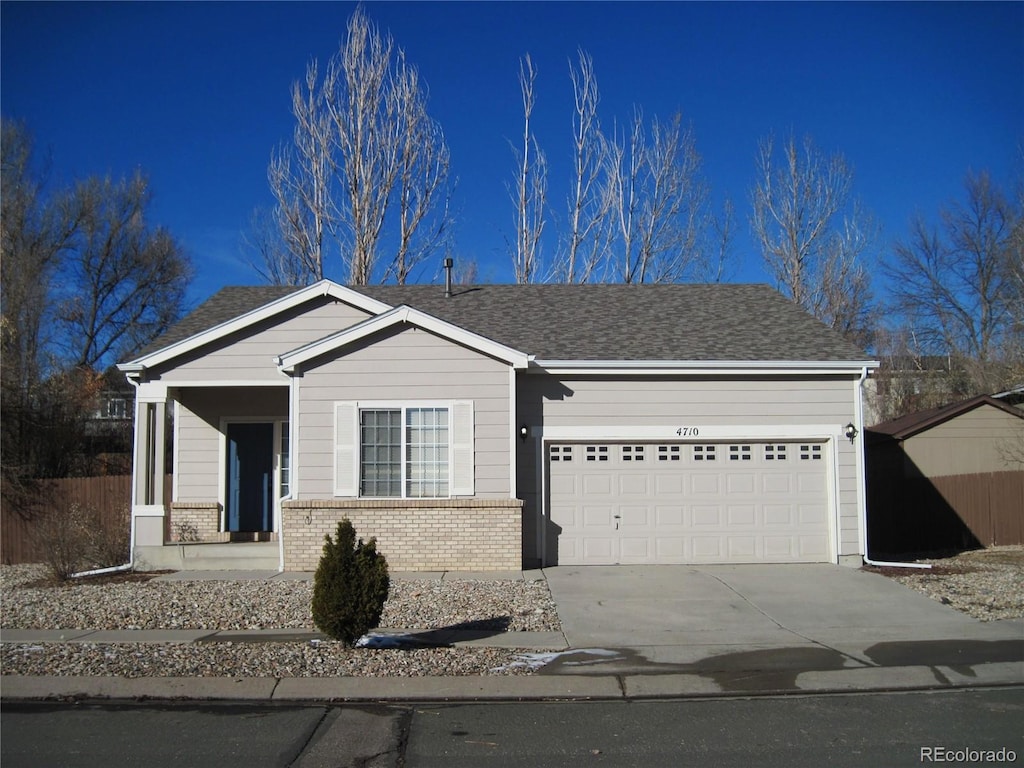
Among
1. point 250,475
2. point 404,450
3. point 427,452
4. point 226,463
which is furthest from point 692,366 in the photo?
point 226,463

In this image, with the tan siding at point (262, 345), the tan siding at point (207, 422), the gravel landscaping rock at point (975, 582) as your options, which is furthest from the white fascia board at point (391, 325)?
the gravel landscaping rock at point (975, 582)

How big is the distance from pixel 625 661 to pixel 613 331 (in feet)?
27.1

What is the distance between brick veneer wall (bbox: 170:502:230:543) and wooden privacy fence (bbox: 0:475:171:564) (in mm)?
1454

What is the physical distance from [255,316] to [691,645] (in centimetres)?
926

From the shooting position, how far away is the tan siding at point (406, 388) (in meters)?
13.8

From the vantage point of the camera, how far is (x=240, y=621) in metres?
10.2

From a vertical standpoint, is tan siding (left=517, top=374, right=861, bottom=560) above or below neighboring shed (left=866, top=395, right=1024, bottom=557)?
above

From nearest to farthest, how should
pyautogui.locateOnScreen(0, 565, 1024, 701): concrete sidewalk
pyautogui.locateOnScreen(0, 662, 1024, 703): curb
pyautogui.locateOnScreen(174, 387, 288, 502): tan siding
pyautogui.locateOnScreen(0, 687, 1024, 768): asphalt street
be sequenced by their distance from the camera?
pyautogui.locateOnScreen(0, 687, 1024, 768): asphalt street → pyautogui.locateOnScreen(0, 662, 1024, 703): curb → pyautogui.locateOnScreen(0, 565, 1024, 701): concrete sidewalk → pyautogui.locateOnScreen(174, 387, 288, 502): tan siding


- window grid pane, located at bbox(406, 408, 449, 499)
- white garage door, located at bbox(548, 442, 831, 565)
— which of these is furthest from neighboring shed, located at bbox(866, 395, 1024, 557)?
window grid pane, located at bbox(406, 408, 449, 499)

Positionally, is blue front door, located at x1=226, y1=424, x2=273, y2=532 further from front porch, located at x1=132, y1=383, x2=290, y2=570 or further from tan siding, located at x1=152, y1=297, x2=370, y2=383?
tan siding, located at x1=152, y1=297, x2=370, y2=383

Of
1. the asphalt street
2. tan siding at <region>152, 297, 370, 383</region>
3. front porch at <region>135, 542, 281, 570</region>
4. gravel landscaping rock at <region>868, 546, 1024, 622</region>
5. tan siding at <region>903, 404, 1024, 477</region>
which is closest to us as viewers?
the asphalt street

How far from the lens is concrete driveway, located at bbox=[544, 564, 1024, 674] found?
862cm

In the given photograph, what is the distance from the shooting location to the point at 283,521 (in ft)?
44.6

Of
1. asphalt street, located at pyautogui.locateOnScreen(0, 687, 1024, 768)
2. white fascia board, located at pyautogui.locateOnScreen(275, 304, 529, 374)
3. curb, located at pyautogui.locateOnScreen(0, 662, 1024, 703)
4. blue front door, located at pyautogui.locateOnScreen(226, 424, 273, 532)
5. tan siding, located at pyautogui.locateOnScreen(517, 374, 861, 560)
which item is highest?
white fascia board, located at pyautogui.locateOnScreen(275, 304, 529, 374)
